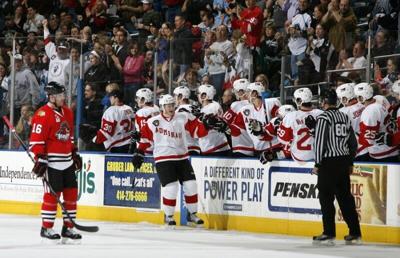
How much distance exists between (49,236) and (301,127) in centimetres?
317

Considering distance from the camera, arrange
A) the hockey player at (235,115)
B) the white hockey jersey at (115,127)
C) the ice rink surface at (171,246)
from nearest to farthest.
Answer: the ice rink surface at (171,246), the hockey player at (235,115), the white hockey jersey at (115,127)

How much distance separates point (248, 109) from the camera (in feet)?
49.8

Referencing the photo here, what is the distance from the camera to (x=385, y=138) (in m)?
13.5

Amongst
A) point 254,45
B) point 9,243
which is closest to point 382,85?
point 254,45

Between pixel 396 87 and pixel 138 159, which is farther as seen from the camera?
pixel 138 159

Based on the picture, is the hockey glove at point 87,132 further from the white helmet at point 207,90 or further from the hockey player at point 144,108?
the white helmet at point 207,90

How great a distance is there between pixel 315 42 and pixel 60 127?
430cm

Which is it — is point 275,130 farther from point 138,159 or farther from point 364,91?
point 138,159

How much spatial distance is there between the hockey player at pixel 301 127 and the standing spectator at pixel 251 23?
2.70 meters

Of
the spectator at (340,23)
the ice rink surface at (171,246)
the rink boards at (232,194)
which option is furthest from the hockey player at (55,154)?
the spectator at (340,23)

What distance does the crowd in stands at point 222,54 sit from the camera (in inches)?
584

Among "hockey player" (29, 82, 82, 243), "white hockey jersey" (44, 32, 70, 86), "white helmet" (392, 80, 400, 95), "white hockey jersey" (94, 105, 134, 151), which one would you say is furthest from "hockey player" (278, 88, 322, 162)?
"white hockey jersey" (44, 32, 70, 86)

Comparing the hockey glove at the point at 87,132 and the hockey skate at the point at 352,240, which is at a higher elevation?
the hockey glove at the point at 87,132

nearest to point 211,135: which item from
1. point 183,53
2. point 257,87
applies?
point 257,87
